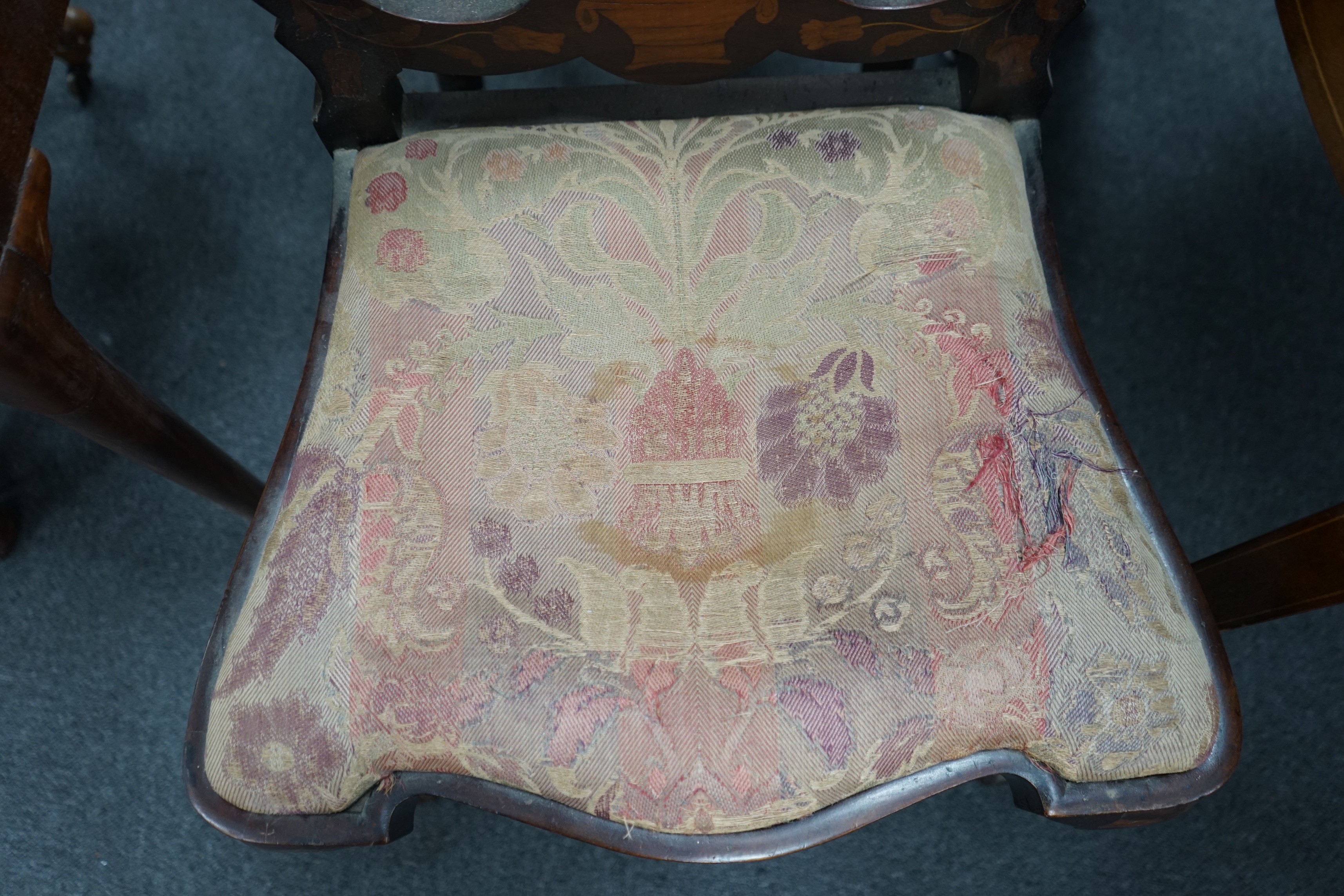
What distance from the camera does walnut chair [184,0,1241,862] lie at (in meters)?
0.52

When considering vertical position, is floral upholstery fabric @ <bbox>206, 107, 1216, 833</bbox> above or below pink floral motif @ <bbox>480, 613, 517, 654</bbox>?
above

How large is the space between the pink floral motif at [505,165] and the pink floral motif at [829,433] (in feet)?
0.75

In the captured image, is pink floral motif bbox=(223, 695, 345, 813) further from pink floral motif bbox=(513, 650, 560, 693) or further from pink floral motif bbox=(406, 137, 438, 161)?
pink floral motif bbox=(406, 137, 438, 161)

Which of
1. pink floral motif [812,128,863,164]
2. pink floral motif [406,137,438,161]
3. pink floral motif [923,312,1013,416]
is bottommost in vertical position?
pink floral motif [923,312,1013,416]

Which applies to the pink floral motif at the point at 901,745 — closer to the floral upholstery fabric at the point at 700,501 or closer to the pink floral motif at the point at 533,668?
the floral upholstery fabric at the point at 700,501

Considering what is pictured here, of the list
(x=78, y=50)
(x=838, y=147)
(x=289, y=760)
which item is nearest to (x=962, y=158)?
(x=838, y=147)

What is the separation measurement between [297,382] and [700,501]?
0.65 metres

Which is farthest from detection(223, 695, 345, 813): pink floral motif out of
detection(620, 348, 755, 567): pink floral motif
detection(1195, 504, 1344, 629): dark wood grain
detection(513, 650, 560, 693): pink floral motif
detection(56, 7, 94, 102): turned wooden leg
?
detection(56, 7, 94, 102): turned wooden leg

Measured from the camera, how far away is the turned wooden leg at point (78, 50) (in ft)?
3.39

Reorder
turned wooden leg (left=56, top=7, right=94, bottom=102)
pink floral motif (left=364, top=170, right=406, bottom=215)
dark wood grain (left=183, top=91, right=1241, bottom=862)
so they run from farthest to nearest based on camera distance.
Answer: turned wooden leg (left=56, top=7, right=94, bottom=102)
pink floral motif (left=364, top=170, right=406, bottom=215)
dark wood grain (left=183, top=91, right=1241, bottom=862)

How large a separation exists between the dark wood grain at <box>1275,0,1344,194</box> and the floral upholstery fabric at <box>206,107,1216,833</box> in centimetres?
17

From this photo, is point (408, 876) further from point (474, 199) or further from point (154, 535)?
point (474, 199)

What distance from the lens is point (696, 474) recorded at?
1.90 ft

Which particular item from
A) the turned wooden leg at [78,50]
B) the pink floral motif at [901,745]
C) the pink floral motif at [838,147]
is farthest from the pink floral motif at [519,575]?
the turned wooden leg at [78,50]
